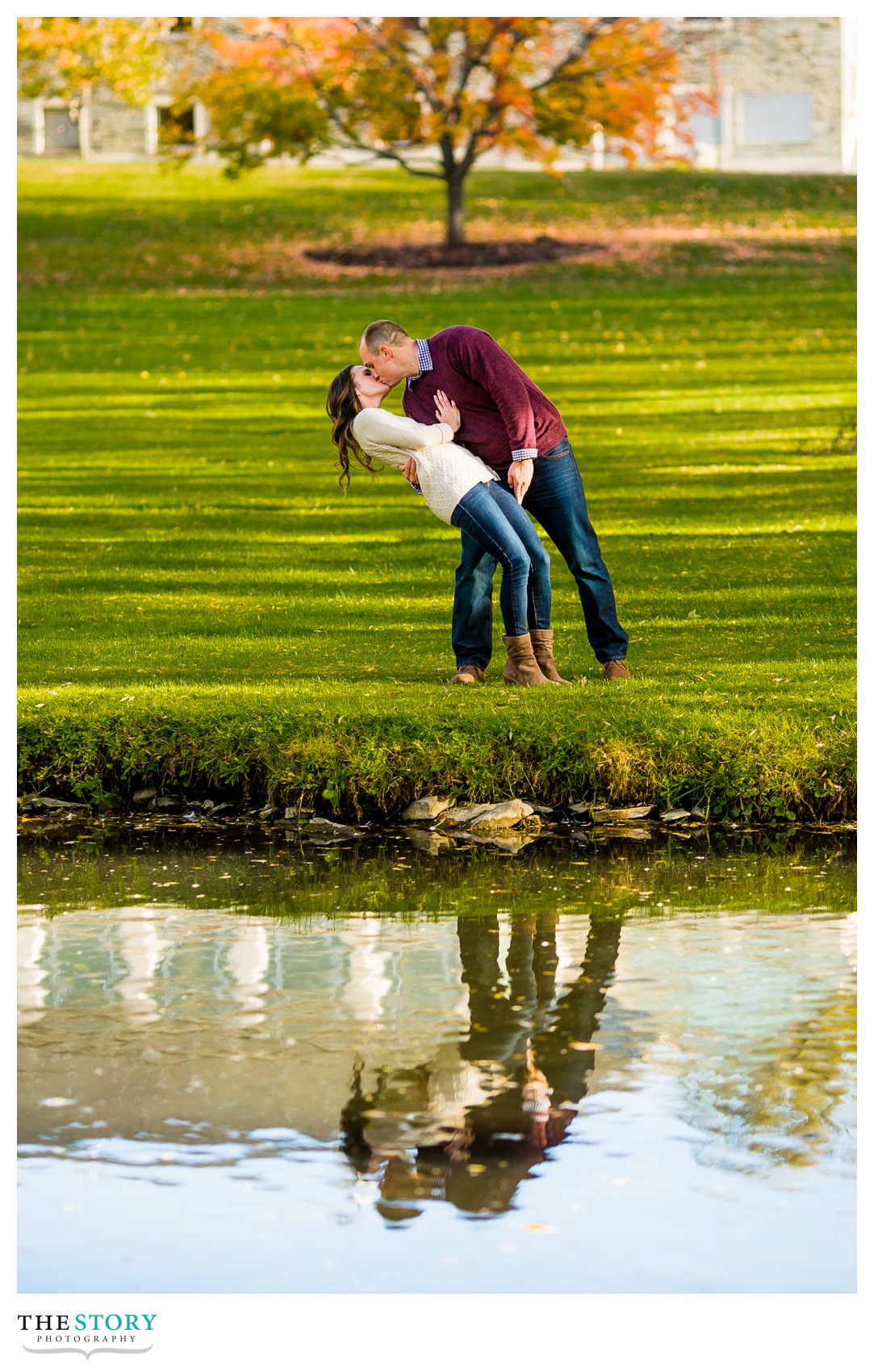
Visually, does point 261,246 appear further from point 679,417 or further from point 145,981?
point 145,981

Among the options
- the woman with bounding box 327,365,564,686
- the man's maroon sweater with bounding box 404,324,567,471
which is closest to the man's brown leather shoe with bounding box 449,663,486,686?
the woman with bounding box 327,365,564,686

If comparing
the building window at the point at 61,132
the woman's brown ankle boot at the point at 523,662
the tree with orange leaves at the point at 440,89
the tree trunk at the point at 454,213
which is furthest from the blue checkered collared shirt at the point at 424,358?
the building window at the point at 61,132

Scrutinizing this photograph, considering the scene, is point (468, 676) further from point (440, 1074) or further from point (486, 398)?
point (440, 1074)

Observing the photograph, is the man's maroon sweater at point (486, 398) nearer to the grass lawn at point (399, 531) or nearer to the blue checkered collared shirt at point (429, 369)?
the blue checkered collared shirt at point (429, 369)

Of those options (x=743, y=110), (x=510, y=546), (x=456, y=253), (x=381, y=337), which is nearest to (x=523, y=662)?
(x=510, y=546)

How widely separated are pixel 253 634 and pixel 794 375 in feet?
38.6

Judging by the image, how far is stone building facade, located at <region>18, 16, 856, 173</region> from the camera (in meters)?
47.0

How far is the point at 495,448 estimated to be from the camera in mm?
8117

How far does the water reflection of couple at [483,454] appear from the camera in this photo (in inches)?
309

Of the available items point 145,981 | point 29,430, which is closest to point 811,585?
point 145,981

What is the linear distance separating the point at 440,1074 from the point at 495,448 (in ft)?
12.9

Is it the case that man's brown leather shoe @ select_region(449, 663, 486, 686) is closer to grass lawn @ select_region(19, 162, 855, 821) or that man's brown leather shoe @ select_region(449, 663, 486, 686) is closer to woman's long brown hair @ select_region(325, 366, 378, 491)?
grass lawn @ select_region(19, 162, 855, 821)

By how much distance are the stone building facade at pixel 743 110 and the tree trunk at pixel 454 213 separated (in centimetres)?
1446

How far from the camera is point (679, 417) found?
18.3 meters
